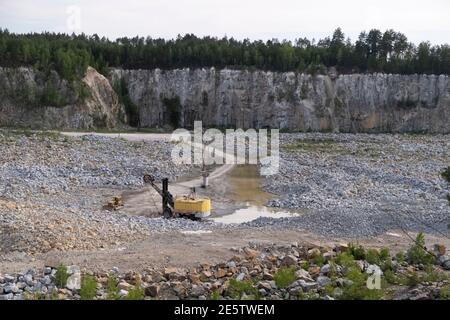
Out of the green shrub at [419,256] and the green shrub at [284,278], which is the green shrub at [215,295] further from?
the green shrub at [419,256]

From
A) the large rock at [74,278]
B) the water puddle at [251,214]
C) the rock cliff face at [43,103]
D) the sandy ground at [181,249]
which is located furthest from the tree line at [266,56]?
the large rock at [74,278]

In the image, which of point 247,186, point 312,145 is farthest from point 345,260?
point 312,145

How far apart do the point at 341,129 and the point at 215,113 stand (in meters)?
15.0

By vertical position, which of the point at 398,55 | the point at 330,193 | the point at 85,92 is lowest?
the point at 330,193

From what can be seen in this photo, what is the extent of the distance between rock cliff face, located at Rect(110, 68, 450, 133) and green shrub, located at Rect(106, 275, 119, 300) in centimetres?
5740

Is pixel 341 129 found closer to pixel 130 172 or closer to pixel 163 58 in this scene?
pixel 163 58

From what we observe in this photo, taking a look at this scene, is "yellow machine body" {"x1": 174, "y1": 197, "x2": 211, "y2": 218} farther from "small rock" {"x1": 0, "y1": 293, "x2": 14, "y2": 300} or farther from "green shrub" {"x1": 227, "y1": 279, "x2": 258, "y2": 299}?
"small rock" {"x1": 0, "y1": 293, "x2": 14, "y2": 300}

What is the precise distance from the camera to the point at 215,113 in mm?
71562

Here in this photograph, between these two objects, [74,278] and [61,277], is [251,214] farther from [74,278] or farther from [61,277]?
[61,277]

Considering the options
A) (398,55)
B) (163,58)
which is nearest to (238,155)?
(163,58)

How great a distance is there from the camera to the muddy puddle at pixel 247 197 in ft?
82.9

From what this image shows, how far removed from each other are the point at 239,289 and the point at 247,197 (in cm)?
1792
